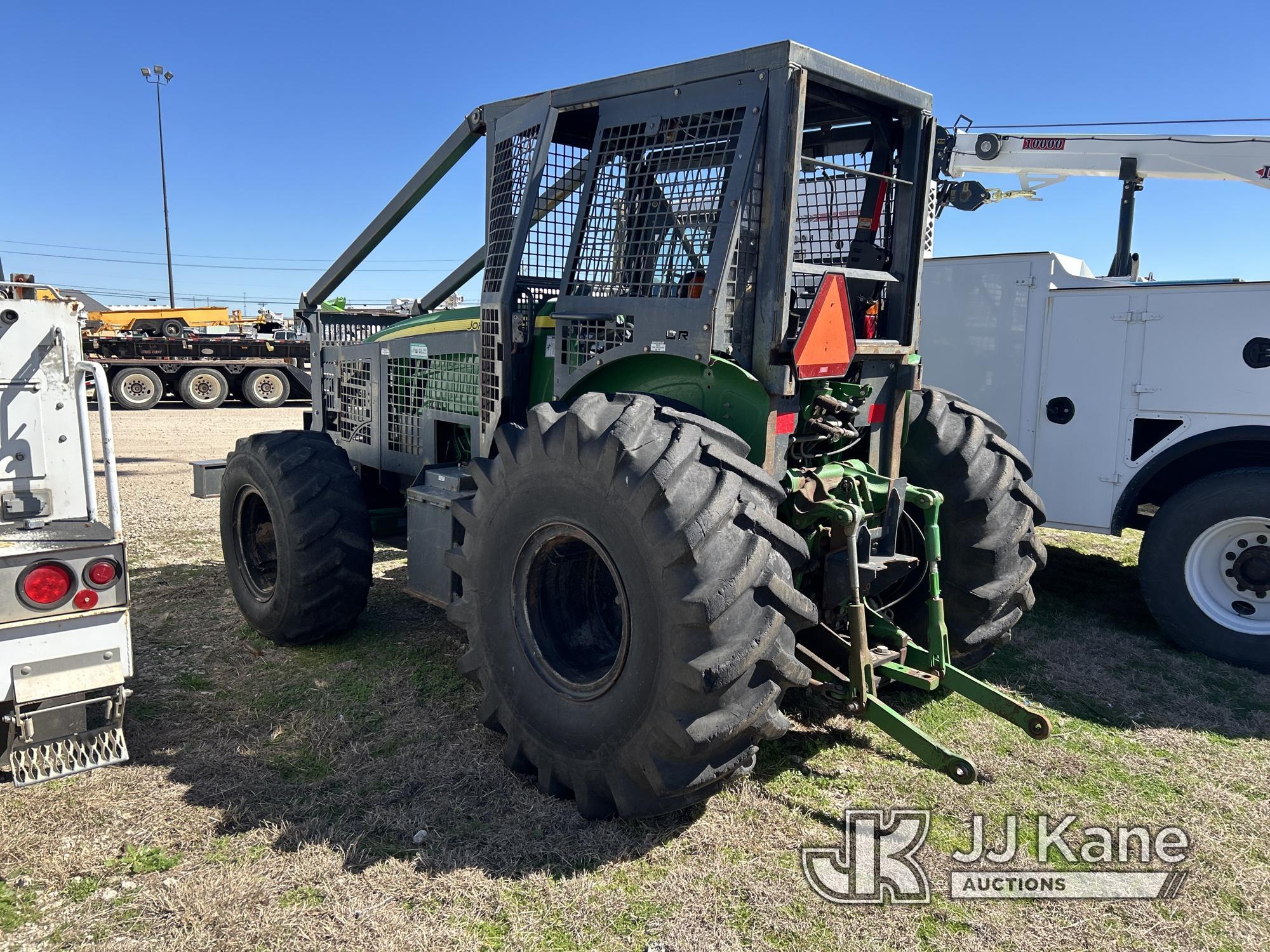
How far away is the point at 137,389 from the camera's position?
20922 millimetres

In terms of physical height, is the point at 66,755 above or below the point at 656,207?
below

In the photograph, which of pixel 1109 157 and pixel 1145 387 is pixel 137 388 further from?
pixel 1145 387

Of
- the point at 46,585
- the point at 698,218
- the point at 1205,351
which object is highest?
the point at 698,218

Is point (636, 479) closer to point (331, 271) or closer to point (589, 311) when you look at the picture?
point (589, 311)

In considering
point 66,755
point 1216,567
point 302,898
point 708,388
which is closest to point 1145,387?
point 1216,567

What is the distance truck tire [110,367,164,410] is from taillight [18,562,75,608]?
64.8 ft

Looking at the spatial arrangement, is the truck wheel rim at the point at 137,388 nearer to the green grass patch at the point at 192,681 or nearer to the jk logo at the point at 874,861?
the green grass patch at the point at 192,681

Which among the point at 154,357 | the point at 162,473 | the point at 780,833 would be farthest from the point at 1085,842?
the point at 154,357

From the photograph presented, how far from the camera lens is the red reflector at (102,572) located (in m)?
3.43

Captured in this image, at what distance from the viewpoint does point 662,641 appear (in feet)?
9.91

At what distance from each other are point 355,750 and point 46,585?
1377 mm

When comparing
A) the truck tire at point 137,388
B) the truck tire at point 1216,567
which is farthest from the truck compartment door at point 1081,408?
the truck tire at point 137,388

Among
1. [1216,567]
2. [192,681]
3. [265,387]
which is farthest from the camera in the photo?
[265,387]

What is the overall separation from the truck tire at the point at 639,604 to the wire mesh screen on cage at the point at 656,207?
2.29 ft
